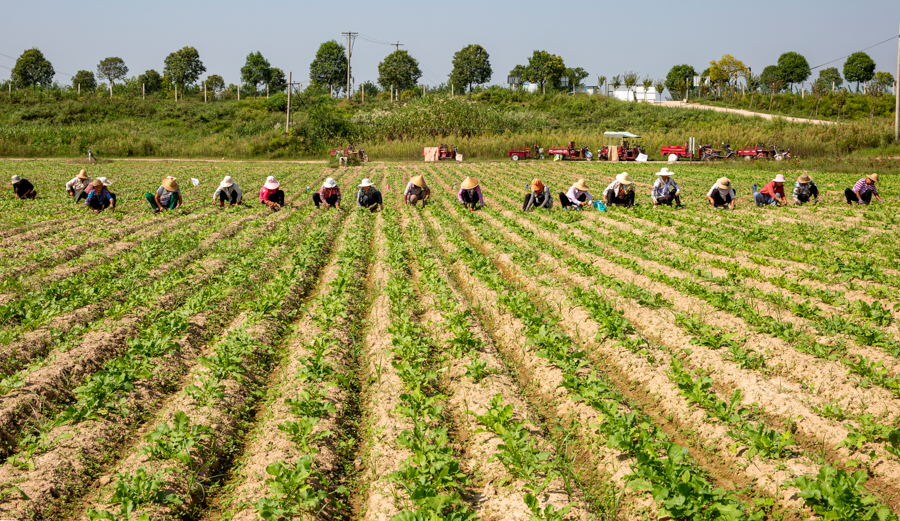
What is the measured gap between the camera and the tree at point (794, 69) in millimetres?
87000

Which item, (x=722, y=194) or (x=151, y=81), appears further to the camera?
(x=151, y=81)

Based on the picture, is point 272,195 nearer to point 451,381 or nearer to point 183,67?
point 451,381

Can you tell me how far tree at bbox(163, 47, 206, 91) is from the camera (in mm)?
94625

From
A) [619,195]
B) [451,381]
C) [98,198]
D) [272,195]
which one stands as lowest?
[451,381]

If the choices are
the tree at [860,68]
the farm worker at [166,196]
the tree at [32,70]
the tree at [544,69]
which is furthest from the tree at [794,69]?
the tree at [32,70]

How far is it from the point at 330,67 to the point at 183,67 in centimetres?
2234

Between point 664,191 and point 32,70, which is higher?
point 32,70

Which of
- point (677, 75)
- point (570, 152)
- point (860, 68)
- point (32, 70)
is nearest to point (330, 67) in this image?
point (32, 70)

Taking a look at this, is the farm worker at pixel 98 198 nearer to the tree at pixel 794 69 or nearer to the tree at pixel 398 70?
the tree at pixel 398 70

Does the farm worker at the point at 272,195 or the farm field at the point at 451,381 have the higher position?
the farm worker at the point at 272,195

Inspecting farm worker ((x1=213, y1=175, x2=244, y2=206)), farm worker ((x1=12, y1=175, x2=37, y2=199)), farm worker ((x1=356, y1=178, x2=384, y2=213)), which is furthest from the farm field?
farm worker ((x1=12, y1=175, x2=37, y2=199))

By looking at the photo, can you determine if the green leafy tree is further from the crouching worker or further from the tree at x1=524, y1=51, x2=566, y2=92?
the crouching worker

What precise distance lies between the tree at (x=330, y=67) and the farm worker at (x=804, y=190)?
306 feet

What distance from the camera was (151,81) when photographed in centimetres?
9975
